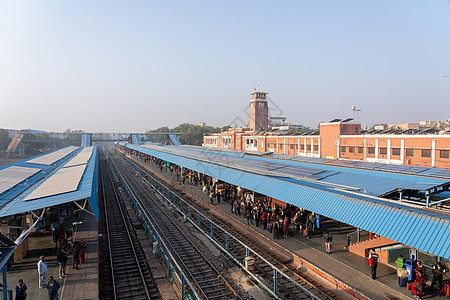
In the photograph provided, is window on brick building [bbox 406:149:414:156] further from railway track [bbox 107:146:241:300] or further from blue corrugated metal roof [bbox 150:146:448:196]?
railway track [bbox 107:146:241:300]

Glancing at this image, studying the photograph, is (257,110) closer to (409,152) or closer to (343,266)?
(409,152)

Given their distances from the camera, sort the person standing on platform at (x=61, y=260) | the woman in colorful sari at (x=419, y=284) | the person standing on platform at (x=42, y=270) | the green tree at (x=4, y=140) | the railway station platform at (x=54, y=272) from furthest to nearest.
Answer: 1. the green tree at (x=4, y=140)
2. the person standing on platform at (x=61, y=260)
3. the person standing on platform at (x=42, y=270)
4. the railway station platform at (x=54, y=272)
5. the woman in colorful sari at (x=419, y=284)

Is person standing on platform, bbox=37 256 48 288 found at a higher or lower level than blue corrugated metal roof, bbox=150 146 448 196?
lower

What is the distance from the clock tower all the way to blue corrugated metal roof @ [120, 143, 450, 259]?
212 ft

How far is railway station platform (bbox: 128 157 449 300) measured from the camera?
34.3ft

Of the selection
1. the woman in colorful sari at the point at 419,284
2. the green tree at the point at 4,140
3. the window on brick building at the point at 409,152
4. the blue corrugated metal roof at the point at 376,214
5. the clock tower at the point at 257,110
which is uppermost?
the clock tower at the point at 257,110

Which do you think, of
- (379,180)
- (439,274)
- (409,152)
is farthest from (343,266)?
(409,152)

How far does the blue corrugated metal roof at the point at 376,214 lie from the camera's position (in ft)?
29.8

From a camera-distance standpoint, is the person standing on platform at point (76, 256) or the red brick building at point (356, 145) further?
the red brick building at point (356, 145)

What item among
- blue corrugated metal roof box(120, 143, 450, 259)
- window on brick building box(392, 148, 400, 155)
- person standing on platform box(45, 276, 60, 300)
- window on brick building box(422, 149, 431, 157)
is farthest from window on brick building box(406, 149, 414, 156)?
person standing on platform box(45, 276, 60, 300)

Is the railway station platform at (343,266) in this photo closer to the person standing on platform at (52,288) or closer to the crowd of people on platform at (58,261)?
the crowd of people on platform at (58,261)

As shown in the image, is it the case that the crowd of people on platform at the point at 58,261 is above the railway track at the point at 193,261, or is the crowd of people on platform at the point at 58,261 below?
above

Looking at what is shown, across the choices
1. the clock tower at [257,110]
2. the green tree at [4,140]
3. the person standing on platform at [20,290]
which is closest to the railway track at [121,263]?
the person standing on platform at [20,290]

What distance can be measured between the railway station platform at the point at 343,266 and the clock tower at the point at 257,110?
65246mm
